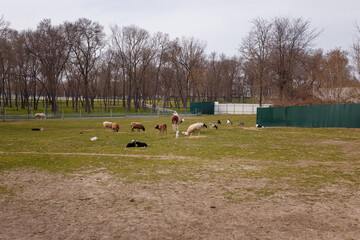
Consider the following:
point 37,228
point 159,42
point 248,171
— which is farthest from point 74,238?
point 159,42

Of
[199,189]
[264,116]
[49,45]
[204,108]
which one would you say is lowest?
[199,189]

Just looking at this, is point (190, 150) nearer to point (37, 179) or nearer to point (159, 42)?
point (37, 179)

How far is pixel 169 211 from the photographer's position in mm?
6102

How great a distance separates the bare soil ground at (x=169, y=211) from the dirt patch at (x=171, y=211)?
18 mm

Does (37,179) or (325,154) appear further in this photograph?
(325,154)

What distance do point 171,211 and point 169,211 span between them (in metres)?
0.05

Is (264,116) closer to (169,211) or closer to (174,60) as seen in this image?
(169,211)

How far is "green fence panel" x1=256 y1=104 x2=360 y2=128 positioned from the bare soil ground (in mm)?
20498

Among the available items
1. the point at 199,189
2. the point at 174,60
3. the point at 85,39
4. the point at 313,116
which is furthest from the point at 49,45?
the point at 199,189

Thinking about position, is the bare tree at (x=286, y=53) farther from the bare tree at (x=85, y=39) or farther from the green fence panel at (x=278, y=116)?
the bare tree at (x=85, y=39)

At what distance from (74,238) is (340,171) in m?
9.07

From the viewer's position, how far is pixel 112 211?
6105 millimetres

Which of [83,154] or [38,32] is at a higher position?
[38,32]

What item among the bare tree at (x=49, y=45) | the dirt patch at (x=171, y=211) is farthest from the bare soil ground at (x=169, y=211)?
the bare tree at (x=49, y=45)
